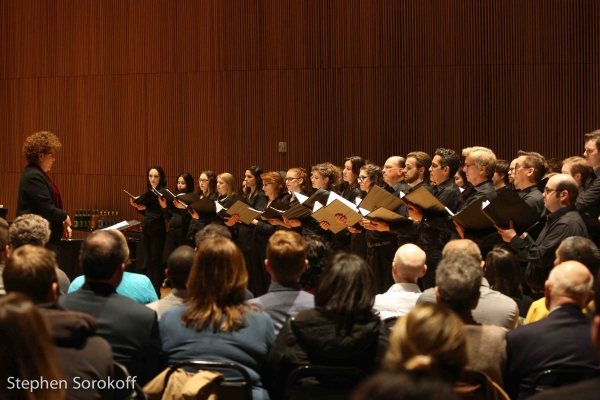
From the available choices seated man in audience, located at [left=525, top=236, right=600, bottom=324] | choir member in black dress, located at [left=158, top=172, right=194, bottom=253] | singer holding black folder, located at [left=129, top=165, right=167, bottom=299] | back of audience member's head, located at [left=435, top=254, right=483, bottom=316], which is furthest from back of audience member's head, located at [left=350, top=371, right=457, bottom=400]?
singer holding black folder, located at [left=129, top=165, right=167, bottom=299]

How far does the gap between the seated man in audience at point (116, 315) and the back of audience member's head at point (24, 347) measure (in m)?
0.99

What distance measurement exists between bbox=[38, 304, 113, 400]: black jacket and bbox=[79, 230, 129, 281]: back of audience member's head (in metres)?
0.58

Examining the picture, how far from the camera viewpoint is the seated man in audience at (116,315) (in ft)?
8.67

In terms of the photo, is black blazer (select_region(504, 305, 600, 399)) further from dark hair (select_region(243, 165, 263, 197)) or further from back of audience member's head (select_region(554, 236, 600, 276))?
dark hair (select_region(243, 165, 263, 197))

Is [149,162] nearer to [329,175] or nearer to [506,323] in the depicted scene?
[329,175]

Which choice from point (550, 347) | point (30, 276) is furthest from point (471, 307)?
point (30, 276)

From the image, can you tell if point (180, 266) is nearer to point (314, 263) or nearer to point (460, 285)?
point (314, 263)

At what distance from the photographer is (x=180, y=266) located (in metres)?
3.12

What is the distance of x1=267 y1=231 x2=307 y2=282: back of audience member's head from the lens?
3.08m

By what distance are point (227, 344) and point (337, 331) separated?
0.41 m

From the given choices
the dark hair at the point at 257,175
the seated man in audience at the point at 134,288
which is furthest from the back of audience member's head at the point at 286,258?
the dark hair at the point at 257,175

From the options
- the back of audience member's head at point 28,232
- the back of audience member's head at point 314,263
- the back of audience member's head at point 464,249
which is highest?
the back of audience member's head at point 28,232

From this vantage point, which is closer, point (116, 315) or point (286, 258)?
point (116, 315)

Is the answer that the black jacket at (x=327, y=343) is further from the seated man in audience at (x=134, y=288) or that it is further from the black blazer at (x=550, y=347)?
the seated man in audience at (x=134, y=288)
